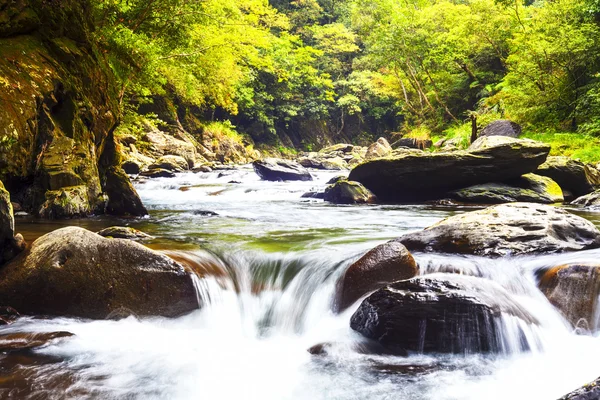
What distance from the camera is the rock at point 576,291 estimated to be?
3.71 metres

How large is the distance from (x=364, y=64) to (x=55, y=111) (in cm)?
3579

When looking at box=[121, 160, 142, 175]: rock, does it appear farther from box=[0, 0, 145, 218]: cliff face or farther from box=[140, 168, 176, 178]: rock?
box=[0, 0, 145, 218]: cliff face

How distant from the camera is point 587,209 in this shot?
30.8ft

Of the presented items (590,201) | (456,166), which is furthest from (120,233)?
(590,201)

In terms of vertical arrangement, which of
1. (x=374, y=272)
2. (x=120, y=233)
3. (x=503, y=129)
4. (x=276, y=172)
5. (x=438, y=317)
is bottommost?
(x=438, y=317)

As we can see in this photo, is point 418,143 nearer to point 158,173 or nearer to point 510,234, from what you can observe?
point 158,173

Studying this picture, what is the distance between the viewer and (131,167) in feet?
58.2

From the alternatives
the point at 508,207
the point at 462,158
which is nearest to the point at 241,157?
the point at 462,158

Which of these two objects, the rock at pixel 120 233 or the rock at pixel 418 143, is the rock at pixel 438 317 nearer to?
the rock at pixel 120 233

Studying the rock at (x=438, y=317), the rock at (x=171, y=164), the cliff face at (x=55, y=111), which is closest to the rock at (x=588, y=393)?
the rock at (x=438, y=317)

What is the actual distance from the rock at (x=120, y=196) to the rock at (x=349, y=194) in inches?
227

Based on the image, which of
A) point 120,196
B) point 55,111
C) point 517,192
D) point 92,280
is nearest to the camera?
point 92,280

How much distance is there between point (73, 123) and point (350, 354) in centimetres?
657

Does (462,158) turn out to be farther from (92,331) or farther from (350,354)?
(92,331)
